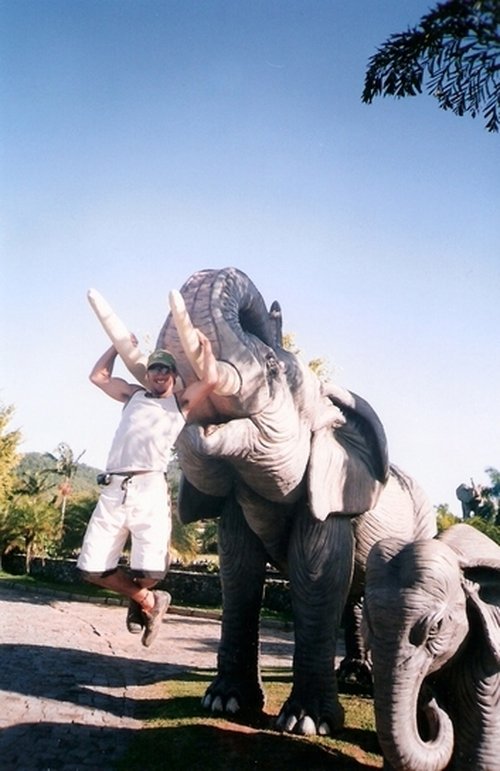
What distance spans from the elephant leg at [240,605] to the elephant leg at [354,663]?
64.5 inches

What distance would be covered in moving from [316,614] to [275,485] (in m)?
1.04

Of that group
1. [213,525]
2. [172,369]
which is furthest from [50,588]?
[172,369]

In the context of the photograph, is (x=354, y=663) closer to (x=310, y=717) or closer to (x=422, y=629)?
(x=310, y=717)

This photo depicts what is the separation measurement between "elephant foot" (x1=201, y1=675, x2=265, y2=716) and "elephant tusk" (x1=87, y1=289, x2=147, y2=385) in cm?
283

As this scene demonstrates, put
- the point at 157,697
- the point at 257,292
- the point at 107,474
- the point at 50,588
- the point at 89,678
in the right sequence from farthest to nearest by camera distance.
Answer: the point at 50,588 < the point at 89,678 < the point at 157,697 < the point at 257,292 < the point at 107,474

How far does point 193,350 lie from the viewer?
4.10m

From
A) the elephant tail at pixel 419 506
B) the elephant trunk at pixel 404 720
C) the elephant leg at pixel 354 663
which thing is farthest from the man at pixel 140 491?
the elephant leg at pixel 354 663

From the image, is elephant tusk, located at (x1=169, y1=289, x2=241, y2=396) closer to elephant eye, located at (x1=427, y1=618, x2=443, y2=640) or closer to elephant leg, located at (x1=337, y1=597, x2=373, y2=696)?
elephant eye, located at (x1=427, y1=618, x2=443, y2=640)

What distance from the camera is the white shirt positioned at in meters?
3.95

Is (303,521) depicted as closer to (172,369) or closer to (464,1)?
(172,369)

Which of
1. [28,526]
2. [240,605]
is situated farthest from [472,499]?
[240,605]

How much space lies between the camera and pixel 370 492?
560 centimetres

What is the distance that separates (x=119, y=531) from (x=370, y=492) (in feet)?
7.74

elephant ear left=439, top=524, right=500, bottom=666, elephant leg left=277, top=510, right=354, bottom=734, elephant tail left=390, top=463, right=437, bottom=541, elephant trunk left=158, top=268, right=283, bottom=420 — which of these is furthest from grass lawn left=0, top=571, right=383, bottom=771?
elephant trunk left=158, top=268, right=283, bottom=420
